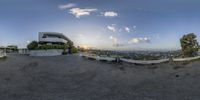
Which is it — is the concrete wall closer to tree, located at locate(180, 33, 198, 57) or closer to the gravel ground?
tree, located at locate(180, 33, 198, 57)

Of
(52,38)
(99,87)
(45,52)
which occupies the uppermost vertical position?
(52,38)

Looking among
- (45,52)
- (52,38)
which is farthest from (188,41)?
(52,38)

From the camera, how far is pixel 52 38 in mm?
92688

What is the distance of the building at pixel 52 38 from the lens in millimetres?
91000

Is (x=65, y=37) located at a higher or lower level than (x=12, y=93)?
A: higher

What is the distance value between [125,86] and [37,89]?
7.06 metres

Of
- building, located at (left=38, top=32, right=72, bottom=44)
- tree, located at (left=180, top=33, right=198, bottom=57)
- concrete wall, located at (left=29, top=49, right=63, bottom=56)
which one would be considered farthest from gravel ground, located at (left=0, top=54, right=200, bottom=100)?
building, located at (left=38, top=32, right=72, bottom=44)

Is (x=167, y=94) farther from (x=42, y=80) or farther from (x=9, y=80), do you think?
(x=9, y=80)

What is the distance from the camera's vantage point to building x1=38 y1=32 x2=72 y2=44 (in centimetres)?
9100

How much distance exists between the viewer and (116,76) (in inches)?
1150

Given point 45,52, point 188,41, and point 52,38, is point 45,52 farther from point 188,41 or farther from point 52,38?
point 188,41

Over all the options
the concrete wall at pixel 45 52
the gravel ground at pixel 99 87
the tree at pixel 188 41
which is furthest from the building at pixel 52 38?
the gravel ground at pixel 99 87

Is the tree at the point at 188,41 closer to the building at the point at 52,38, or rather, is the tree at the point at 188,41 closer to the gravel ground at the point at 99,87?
the gravel ground at the point at 99,87

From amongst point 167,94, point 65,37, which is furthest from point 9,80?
point 65,37
